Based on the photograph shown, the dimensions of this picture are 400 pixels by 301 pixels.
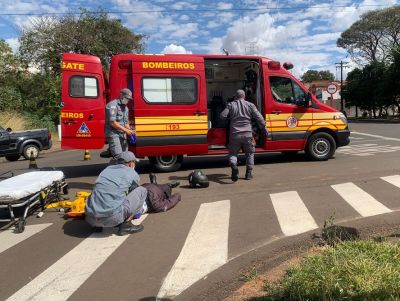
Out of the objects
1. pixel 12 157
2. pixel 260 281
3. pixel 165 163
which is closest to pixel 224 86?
pixel 165 163

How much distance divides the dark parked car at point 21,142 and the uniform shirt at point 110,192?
12503mm

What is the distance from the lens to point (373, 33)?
6197 centimetres

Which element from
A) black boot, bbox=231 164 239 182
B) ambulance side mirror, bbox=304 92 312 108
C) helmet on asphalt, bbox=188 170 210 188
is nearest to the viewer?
helmet on asphalt, bbox=188 170 210 188

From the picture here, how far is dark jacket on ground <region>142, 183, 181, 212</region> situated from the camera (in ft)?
22.9

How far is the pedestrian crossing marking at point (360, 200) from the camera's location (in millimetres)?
6484

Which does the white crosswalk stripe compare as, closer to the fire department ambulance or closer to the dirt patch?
the dirt patch

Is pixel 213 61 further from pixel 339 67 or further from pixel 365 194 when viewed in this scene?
pixel 339 67

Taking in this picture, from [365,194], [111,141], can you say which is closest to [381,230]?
[365,194]

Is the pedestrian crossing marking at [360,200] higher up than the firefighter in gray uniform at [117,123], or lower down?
lower down

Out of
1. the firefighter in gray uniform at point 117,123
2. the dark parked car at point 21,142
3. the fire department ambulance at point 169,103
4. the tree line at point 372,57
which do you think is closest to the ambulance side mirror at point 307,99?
the fire department ambulance at point 169,103

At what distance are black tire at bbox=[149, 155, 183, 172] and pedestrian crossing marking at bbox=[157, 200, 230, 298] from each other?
13.2ft

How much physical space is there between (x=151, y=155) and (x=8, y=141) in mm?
9573

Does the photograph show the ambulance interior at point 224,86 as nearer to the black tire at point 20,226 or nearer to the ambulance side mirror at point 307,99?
the ambulance side mirror at point 307,99

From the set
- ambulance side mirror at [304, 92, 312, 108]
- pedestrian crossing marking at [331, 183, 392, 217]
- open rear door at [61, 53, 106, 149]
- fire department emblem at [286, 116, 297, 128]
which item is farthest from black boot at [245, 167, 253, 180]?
open rear door at [61, 53, 106, 149]
